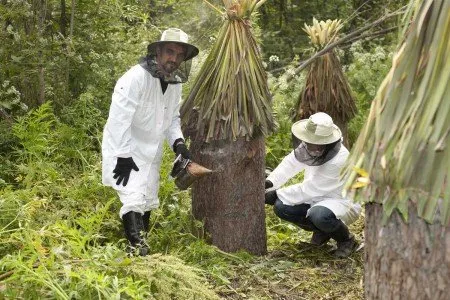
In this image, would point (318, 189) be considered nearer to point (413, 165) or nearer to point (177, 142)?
point (177, 142)

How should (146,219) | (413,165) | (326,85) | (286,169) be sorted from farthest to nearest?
(326,85)
(286,169)
(146,219)
(413,165)

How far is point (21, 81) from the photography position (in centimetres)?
687

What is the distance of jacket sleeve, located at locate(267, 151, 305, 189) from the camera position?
213 inches

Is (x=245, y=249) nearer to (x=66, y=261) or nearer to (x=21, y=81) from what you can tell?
(x=66, y=261)

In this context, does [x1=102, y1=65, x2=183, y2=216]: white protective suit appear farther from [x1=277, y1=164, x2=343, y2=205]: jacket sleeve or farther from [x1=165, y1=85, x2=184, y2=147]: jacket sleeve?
[x1=277, y1=164, x2=343, y2=205]: jacket sleeve

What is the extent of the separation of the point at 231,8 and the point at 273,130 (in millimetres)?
939

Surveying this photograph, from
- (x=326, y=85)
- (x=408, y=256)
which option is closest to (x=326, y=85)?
(x=326, y=85)

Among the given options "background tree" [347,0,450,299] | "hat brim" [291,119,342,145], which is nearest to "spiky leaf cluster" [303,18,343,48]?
"hat brim" [291,119,342,145]

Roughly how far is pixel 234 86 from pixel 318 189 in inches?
46.4

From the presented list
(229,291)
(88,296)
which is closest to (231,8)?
(229,291)

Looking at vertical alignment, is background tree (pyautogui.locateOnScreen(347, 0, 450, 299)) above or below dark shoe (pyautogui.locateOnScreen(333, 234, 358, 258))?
above

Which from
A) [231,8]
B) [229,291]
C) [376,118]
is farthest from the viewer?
[231,8]

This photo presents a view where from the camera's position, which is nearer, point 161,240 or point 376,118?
point 376,118

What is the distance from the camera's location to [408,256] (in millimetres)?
2500
